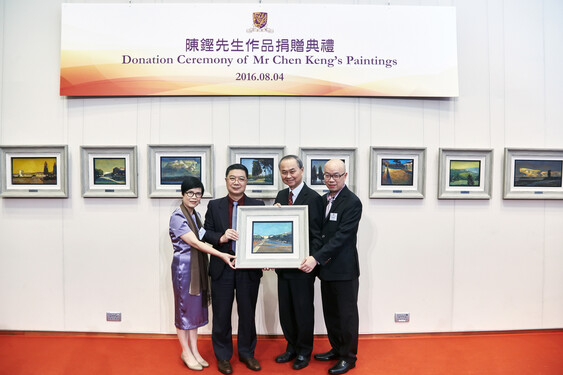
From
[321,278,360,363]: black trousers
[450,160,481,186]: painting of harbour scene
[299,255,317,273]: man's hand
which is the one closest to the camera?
[299,255,317,273]: man's hand

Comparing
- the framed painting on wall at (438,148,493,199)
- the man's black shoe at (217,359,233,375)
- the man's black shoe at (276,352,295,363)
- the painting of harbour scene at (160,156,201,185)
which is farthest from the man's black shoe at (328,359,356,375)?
the painting of harbour scene at (160,156,201,185)

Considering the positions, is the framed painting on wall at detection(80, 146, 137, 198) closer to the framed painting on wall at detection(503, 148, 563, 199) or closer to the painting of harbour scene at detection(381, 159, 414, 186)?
the painting of harbour scene at detection(381, 159, 414, 186)

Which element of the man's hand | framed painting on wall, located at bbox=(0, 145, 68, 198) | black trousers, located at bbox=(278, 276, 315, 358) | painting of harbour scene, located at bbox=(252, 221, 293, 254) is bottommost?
black trousers, located at bbox=(278, 276, 315, 358)

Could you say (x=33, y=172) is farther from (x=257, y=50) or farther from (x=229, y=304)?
(x=257, y=50)

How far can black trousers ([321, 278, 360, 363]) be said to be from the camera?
267 centimetres

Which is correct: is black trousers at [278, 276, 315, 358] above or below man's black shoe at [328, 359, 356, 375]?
above

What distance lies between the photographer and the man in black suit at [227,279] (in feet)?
8.75

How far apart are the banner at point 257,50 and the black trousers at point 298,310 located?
1.89m

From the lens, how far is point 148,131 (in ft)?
11.1

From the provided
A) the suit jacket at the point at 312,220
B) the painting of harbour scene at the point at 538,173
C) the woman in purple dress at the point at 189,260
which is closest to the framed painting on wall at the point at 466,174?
the painting of harbour scene at the point at 538,173

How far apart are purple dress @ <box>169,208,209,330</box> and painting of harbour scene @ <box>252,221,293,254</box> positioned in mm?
564

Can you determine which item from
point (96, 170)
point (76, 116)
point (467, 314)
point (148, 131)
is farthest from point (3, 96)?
point (467, 314)

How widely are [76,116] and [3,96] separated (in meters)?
0.81

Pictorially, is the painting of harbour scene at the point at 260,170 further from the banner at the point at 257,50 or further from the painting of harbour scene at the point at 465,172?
the painting of harbour scene at the point at 465,172
